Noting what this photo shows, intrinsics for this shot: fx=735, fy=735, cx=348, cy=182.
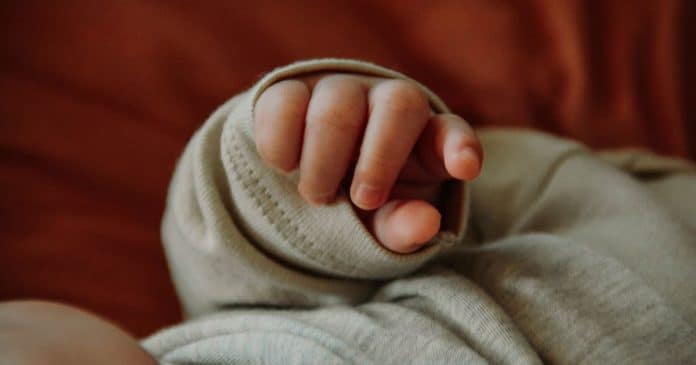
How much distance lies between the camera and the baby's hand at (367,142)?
35 centimetres

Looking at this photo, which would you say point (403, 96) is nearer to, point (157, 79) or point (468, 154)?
point (468, 154)

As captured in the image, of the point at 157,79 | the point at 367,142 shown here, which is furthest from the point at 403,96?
the point at 157,79

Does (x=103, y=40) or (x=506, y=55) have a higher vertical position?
(x=103, y=40)

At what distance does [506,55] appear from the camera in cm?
63

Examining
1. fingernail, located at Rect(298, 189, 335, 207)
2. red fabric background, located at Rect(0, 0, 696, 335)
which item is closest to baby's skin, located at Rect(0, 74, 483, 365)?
fingernail, located at Rect(298, 189, 335, 207)

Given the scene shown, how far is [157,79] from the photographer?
575 millimetres

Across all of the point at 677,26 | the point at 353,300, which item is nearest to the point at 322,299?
the point at 353,300

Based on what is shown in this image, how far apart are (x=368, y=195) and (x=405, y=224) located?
0.03 meters

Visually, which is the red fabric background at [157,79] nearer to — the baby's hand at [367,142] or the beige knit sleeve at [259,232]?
the beige knit sleeve at [259,232]

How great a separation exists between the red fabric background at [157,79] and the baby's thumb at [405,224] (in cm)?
25

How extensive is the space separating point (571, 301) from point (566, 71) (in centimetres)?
30

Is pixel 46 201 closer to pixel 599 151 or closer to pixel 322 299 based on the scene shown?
pixel 322 299

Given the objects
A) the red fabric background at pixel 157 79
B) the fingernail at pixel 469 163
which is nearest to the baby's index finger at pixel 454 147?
the fingernail at pixel 469 163

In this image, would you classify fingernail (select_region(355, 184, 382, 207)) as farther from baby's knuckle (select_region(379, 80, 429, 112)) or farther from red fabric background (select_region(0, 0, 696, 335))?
red fabric background (select_region(0, 0, 696, 335))
